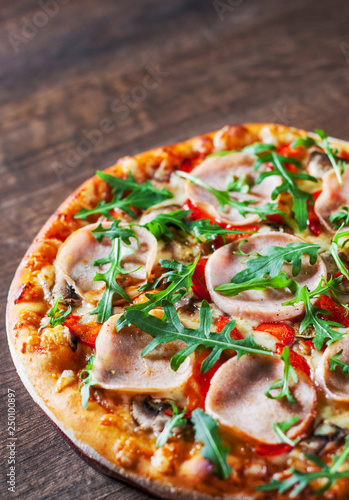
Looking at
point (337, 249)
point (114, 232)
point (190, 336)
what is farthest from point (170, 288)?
point (337, 249)

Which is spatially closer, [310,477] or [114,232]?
[310,477]

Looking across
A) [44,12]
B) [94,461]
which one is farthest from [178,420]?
[44,12]

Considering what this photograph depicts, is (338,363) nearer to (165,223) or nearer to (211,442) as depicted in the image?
(211,442)

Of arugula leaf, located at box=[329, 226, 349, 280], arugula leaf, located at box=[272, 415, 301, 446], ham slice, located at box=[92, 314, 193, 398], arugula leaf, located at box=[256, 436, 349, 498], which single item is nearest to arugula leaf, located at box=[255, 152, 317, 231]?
arugula leaf, located at box=[329, 226, 349, 280]

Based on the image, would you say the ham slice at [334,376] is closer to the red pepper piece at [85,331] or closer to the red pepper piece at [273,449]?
the red pepper piece at [273,449]

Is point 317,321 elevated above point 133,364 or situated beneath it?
situated beneath

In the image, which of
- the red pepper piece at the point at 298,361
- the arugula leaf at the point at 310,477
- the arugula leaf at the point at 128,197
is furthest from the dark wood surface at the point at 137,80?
the arugula leaf at the point at 310,477

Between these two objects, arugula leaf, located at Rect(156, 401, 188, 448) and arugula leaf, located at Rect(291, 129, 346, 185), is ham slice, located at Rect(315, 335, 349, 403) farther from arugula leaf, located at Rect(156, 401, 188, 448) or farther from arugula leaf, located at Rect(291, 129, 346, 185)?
arugula leaf, located at Rect(291, 129, 346, 185)
